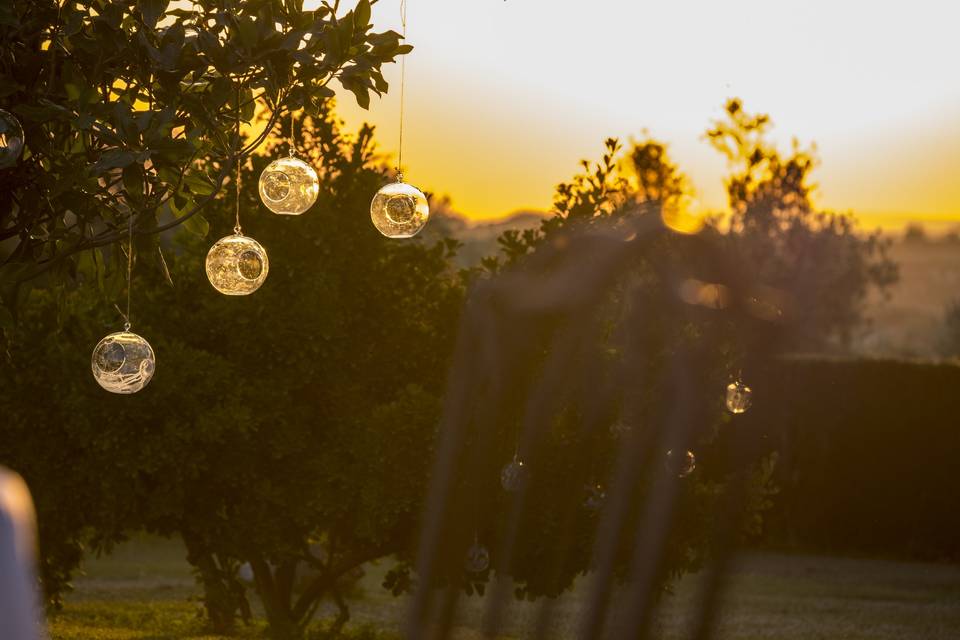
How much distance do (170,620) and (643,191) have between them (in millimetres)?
19400

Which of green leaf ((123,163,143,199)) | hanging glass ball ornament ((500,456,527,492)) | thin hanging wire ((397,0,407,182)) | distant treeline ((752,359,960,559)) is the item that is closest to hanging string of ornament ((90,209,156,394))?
green leaf ((123,163,143,199))

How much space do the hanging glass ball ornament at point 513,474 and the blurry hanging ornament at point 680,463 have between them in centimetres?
116

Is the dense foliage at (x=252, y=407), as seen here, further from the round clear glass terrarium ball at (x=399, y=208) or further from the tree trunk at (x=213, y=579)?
the round clear glass terrarium ball at (x=399, y=208)

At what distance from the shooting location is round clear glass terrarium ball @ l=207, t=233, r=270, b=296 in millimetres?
6219

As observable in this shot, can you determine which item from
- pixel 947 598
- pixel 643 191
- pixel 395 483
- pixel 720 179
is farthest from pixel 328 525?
pixel 720 179

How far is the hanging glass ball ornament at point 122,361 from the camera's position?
19.2ft

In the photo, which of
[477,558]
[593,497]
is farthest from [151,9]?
[593,497]

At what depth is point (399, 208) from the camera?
676 centimetres

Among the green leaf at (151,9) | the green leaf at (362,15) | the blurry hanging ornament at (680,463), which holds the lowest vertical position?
the blurry hanging ornament at (680,463)

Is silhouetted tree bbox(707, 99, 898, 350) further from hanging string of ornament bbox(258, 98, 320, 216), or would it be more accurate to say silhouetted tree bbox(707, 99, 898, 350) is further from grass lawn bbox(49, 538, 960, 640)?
hanging string of ornament bbox(258, 98, 320, 216)

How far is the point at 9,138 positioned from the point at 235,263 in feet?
4.08

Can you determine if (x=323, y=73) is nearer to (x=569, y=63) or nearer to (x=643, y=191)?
(x=569, y=63)

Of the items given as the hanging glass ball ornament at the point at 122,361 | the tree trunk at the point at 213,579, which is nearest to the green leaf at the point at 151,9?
the hanging glass ball ornament at the point at 122,361

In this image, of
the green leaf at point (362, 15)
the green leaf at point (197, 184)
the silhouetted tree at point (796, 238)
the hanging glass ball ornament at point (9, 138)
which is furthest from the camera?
the silhouetted tree at point (796, 238)
